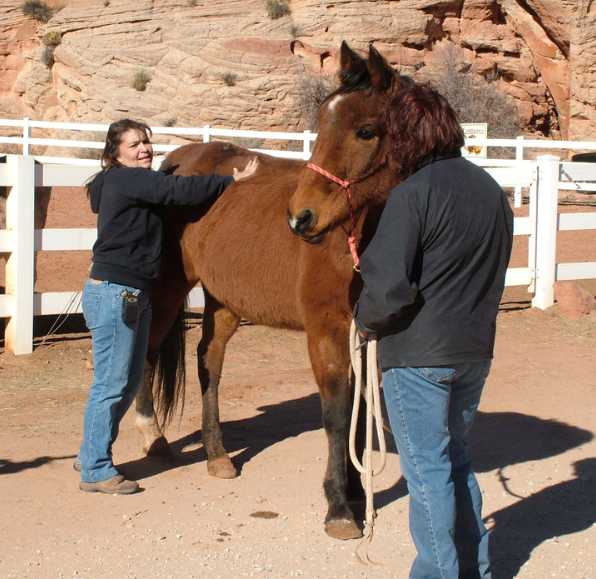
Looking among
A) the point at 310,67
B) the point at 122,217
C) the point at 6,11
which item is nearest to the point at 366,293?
the point at 122,217

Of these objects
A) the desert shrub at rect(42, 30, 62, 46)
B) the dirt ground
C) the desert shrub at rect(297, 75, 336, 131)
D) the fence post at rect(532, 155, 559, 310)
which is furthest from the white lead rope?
the desert shrub at rect(42, 30, 62, 46)

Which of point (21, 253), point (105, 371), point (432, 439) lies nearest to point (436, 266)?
point (432, 439)

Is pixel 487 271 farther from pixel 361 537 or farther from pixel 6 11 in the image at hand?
pixel 6 11

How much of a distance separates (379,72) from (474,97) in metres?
26.2

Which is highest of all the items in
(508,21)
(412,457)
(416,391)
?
(508,21)

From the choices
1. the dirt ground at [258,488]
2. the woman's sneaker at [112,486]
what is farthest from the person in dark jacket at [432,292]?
the woman's sneaker at [112,486]

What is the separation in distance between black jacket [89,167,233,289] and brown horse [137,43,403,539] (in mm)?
440

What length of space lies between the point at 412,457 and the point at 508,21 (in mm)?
30397

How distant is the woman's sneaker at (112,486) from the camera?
15.2ft

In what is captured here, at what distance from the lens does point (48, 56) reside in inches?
1321

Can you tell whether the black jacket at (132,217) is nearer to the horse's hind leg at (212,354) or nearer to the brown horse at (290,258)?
the brown horse at (290,258)

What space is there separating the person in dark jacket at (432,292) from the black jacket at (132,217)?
5.69ft

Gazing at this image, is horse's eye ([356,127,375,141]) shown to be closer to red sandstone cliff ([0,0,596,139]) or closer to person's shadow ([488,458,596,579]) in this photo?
person's shadow ([488,458,596,579])

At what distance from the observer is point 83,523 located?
4289 millimetres
